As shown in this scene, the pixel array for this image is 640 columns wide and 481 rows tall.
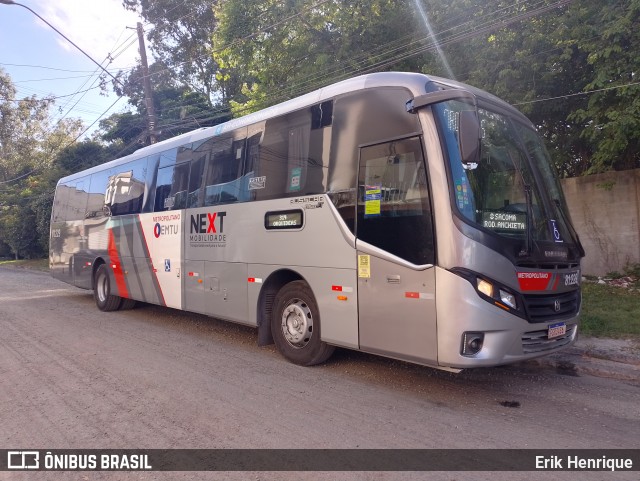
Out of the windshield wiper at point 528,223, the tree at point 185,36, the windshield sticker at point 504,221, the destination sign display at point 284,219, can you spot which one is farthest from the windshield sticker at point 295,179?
the tree at point 185,36

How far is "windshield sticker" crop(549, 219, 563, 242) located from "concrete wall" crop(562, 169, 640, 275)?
21.5ft

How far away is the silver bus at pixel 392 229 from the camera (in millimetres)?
4438

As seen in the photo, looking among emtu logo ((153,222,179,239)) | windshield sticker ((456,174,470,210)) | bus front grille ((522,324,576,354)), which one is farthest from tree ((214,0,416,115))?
bus front grille ((522,324,576,354))

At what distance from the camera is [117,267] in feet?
33.5

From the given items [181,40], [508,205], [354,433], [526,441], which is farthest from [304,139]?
[181,40]

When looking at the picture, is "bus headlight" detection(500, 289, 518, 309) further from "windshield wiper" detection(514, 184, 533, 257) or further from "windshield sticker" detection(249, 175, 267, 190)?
"windshield sticker" detection(249, 175, 267, 190)

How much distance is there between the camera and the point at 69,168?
30125 millimetres

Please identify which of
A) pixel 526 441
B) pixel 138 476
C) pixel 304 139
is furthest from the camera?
pixel 304 139

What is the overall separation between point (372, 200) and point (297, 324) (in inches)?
78.8

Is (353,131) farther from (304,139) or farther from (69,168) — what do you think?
(69,168)

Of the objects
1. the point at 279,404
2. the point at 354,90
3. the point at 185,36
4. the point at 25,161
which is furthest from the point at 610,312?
the point at 25,161

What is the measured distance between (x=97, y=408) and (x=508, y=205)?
14.9ft

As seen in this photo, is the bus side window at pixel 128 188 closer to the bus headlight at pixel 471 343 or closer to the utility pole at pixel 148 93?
the utility pole at pixel 148 93

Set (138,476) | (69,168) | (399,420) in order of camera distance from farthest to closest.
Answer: (69,168) < (399,420) < (138,476)
